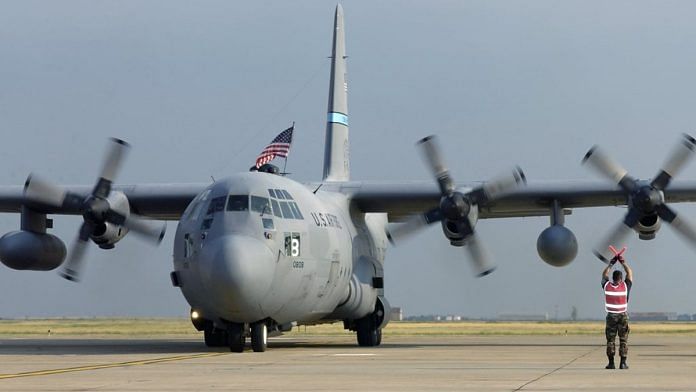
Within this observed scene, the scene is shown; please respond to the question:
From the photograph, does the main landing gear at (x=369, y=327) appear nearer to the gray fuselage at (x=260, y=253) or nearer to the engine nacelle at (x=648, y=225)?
the gray fuselage at (x=260, y=253)

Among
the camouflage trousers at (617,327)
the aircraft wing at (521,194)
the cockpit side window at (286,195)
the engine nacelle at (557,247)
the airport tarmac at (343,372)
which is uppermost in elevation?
the aircraft wing at (521,194)

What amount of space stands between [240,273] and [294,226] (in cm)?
255

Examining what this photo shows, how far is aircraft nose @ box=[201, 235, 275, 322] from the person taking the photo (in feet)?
68.9

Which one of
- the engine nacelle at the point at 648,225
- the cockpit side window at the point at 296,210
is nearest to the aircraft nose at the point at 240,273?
the cockpit side window at the point at 296,210

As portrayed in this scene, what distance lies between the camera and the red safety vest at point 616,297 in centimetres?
1731

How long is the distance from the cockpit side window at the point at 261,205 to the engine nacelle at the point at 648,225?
407 inches

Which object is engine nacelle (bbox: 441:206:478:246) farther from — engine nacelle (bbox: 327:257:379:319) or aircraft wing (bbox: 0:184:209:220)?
aircraft wing (bbox: 0:184:209:220)

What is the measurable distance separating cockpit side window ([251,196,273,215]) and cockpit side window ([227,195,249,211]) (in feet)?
0.48

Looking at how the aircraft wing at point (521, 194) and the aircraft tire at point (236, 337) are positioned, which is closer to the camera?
the aircraft tire at point (236, 337)

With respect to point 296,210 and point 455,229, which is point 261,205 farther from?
point 455,229

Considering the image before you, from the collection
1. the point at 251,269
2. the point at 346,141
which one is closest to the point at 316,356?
the point at 251,269

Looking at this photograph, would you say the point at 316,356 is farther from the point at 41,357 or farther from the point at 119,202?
the point at 119,202

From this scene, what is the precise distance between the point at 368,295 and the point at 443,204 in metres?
3.15

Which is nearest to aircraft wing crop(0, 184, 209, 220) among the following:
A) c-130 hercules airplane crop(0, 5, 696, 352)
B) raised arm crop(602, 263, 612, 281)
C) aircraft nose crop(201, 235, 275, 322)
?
c-130 hercules airplane crop(0, 5, 696, 352)
